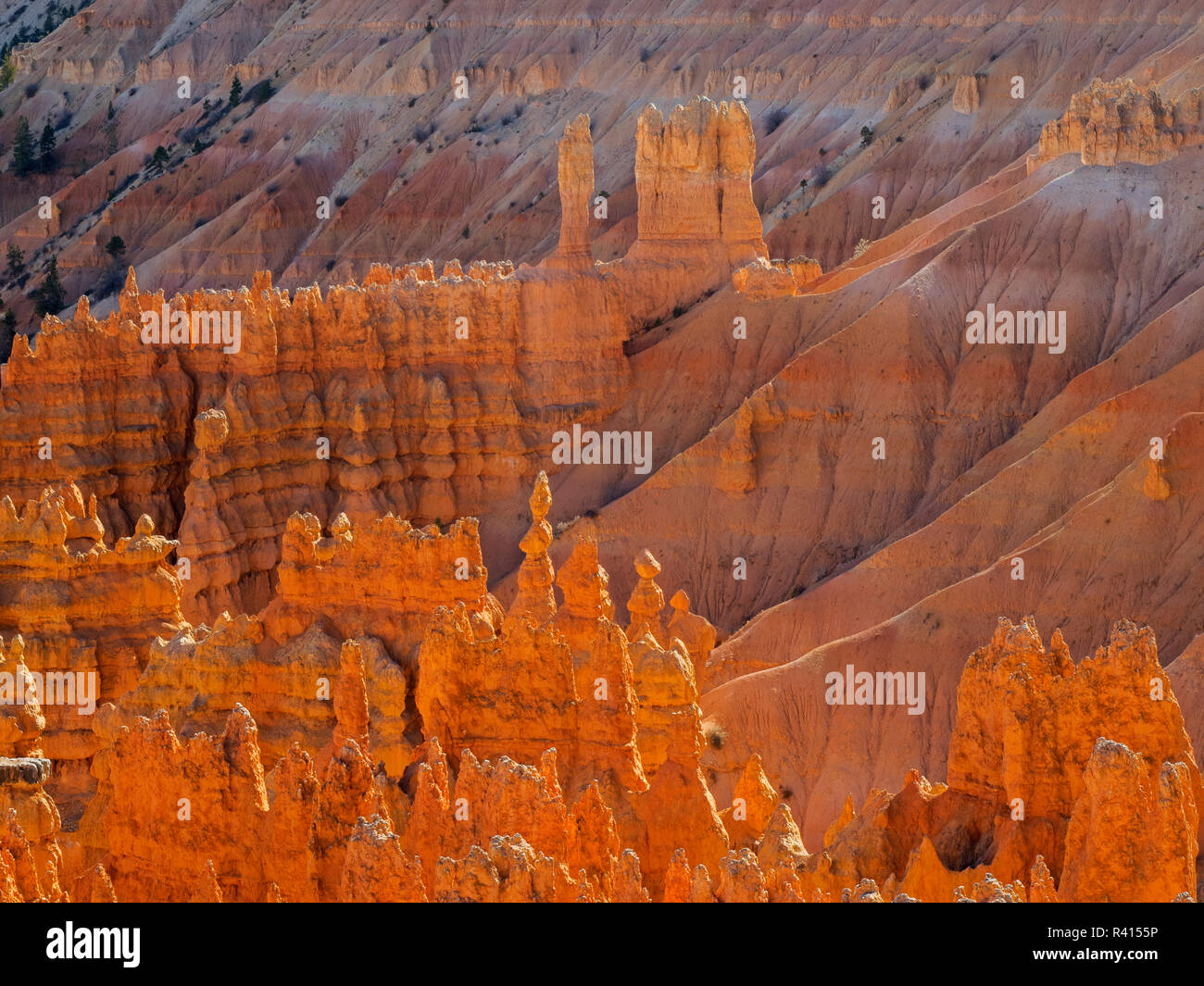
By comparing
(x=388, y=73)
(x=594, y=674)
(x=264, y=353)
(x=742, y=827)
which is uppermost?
(x=388, y=73)

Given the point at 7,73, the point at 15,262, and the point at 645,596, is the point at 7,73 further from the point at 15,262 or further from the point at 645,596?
the point at 645,596

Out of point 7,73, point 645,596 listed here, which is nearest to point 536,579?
point 645,596

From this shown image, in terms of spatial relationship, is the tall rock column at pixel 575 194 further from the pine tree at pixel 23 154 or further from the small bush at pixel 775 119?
the pine tree at pixel 23 154

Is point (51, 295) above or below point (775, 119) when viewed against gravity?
below

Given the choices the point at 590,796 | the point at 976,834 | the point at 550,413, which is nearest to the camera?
the point at 590,796

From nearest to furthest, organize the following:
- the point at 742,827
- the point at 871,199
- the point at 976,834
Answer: the point at 976,834
the point at 742,827
the point at 871,199

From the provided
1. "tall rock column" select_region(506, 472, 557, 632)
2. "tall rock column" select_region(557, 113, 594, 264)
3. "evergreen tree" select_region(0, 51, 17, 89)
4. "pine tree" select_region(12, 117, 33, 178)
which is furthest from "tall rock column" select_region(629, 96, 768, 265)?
"evergreen tree" select_region(0, 51, 17, 89)

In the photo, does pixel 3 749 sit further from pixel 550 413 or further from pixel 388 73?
pixel 388 73

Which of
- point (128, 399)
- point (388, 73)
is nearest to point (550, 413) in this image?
point (128, 399)
